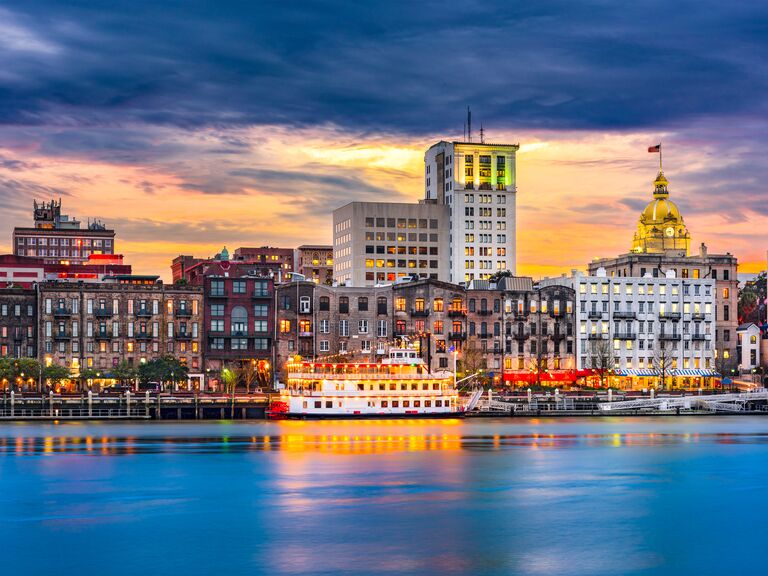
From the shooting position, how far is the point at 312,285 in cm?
18275

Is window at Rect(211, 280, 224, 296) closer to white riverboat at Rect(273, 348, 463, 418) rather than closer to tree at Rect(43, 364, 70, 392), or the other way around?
tree at Rect(43, 364, 70, 392)

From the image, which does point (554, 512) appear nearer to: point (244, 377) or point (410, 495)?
point (410, 495)

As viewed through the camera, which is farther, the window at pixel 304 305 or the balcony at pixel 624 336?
the balcony at pixel 624 336

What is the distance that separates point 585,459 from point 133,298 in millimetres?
85235

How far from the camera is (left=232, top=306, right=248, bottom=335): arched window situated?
17988cm

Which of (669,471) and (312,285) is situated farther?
(312,285)

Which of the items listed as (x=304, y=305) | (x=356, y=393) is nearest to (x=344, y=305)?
(x=304, y=305)

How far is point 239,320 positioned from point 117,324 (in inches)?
629

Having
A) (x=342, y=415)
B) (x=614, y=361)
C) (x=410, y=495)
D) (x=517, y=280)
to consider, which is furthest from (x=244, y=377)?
(x=410, y=495)

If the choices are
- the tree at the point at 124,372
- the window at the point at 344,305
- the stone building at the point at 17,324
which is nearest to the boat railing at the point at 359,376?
the tree at the point at 124,372

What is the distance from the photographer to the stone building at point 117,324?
175m

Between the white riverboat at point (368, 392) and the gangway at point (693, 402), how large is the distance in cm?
2944

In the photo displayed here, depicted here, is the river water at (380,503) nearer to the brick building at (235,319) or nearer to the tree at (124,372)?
the tree at (124,372)

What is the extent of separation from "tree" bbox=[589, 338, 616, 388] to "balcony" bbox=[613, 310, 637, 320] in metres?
4.74
